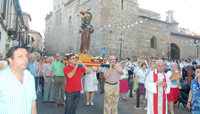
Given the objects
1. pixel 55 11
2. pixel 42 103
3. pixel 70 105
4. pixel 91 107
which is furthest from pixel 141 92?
pixel 55 11

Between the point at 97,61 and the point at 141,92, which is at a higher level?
the point at 97,61

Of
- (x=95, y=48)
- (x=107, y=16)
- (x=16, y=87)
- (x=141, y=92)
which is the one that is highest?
(x=107, y=16)

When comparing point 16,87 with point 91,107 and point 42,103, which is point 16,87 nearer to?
point 91,107

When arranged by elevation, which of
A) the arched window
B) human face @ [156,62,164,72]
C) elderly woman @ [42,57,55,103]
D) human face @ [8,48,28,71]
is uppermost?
the arched window

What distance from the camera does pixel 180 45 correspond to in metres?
25.9

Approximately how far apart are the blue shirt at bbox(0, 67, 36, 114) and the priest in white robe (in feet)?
11.4

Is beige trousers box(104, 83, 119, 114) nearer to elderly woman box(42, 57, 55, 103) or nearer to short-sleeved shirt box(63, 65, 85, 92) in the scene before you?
short-sleeved shirt box(63, 65, 85, 92)

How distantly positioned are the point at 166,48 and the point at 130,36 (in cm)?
690

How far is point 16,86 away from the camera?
73.7 inches

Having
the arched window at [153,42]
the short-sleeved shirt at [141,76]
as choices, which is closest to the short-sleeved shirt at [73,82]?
the short-sleeved shirt at [141,76]

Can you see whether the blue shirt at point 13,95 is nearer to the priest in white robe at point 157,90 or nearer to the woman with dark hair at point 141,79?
the priest in white robe at point 157,90

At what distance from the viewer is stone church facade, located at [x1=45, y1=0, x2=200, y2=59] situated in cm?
1822

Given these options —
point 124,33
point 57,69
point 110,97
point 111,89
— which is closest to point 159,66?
point 111,89

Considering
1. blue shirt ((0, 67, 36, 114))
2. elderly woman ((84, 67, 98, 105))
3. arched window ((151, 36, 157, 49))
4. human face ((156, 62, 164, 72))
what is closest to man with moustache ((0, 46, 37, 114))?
blue shirt ((0, 67, 36, 114))
